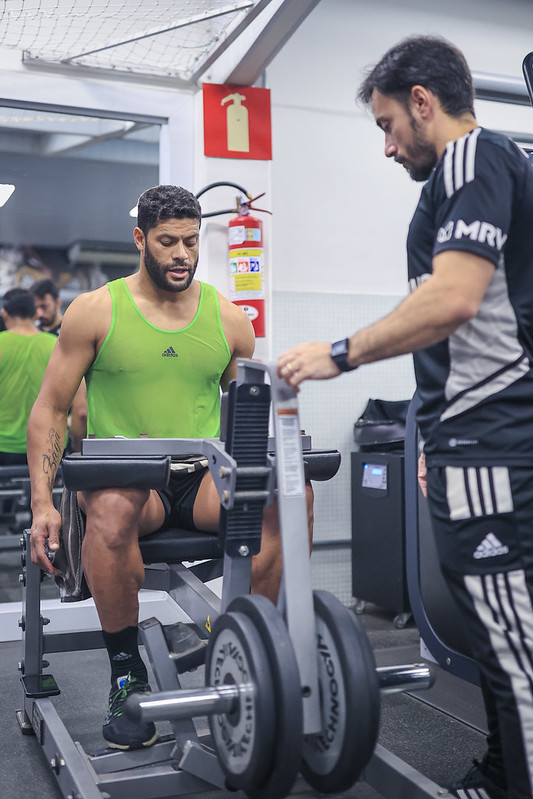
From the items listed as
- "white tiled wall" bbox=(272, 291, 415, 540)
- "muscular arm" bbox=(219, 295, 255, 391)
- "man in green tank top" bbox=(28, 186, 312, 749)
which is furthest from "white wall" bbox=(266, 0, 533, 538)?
"man in green tank top" bbox=(28, 186, 312, 749)

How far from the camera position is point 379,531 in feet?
11.1

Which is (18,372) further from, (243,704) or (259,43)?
(243,704)

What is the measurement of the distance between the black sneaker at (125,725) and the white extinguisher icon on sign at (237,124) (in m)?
2.25

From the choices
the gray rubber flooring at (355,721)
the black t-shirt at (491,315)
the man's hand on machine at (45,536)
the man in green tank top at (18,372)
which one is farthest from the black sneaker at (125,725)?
the man in green tank top at (18,372)

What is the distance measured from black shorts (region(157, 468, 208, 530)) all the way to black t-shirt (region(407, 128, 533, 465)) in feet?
2.92

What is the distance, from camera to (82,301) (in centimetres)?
221

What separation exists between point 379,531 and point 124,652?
5.49 feet

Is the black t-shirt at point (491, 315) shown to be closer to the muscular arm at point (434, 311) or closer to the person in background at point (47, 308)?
the muscular arm at point (434, 311)

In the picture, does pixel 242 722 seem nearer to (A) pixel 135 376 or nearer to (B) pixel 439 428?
(B) pixel 439 428

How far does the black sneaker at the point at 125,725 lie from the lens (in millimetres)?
1850

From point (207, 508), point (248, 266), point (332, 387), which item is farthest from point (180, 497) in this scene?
point (332, 387)

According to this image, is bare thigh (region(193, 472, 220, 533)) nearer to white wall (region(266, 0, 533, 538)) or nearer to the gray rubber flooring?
the gray rubber flooring

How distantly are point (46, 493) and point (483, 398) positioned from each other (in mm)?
1205

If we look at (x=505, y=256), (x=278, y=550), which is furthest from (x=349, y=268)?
(x=505, y=256)
